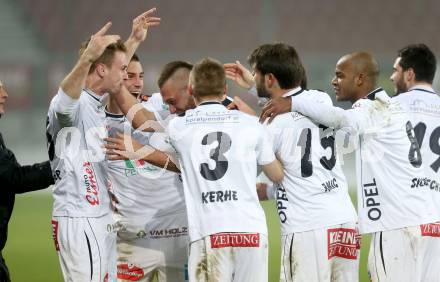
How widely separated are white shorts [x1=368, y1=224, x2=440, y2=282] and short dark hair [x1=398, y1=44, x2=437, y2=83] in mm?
1327

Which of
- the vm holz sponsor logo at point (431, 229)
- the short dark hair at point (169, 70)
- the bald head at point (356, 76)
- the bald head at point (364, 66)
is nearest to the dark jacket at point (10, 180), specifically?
the short dark hair at point (169, 70)

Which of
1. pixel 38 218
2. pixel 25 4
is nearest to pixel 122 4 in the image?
pixel 25 4

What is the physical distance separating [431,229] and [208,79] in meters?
2.27

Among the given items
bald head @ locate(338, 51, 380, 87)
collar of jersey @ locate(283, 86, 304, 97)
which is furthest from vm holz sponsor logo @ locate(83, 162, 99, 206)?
bald head @ locate(338, 51, 380, 87)

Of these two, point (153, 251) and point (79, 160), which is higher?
point (79, 160)

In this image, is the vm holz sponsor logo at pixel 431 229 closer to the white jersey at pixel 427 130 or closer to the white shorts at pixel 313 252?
the white jersey at pixel 427 130

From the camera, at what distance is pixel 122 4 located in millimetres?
22781

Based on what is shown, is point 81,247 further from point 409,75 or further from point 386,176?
point 409,75

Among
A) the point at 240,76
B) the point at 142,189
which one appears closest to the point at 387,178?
the point at 240,76

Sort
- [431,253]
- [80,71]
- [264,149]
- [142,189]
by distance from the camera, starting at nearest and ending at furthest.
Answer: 1. [80,71]
2. [264,149]
3. [431,253]
4. [142,189]

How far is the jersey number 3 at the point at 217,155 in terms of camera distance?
545 cm

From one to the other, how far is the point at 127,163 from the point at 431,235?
260cm

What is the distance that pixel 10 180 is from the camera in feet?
19.6

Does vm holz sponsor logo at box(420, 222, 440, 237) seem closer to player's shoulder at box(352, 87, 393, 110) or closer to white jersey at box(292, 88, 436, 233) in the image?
white jersey at box(292, 88, 436, 233)
